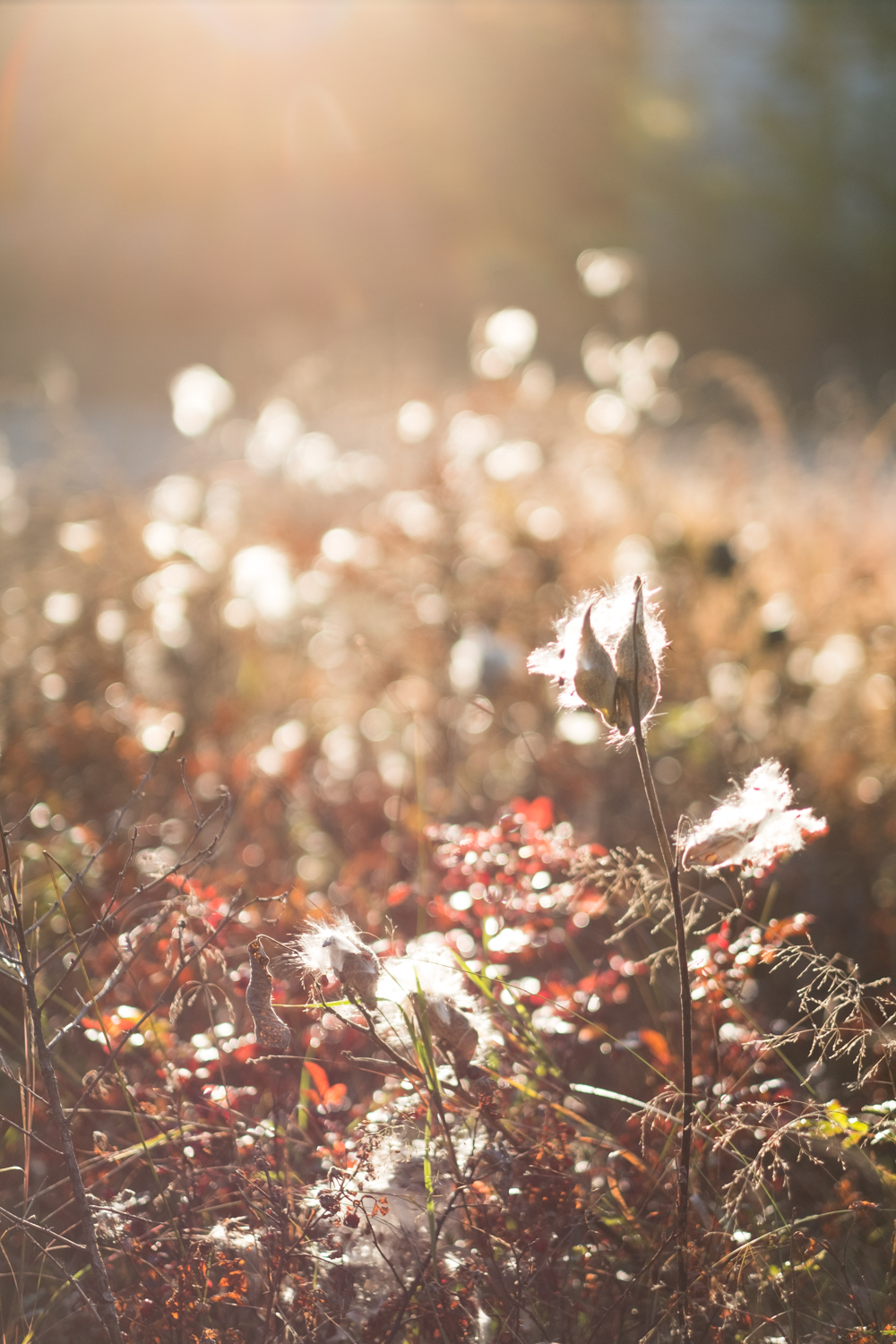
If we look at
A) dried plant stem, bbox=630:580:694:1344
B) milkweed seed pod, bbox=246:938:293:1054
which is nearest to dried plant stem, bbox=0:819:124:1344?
milkweed seed pod, bbox=246:938:293:1054

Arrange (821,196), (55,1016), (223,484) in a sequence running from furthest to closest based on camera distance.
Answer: (821,196) → (223,484) → (55,1016)

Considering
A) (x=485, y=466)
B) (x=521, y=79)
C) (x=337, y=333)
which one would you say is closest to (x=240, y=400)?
(x=337, y=333)

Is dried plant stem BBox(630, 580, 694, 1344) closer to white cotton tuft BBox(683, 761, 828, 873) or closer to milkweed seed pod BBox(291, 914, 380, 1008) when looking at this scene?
white cotton tuft BBox(683, 761, 828, 873)

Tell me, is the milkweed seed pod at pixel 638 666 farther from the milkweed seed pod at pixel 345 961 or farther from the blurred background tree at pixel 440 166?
the blurred background tree at pixel 440 166

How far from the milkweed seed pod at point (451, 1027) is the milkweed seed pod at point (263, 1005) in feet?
0.49

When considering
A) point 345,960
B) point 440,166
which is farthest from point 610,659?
point 440,166

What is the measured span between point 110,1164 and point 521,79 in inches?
502

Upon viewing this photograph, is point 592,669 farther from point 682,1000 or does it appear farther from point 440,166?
point 440,166

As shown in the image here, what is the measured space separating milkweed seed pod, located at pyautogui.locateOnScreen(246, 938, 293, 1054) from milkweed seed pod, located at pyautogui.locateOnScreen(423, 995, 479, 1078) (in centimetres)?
15

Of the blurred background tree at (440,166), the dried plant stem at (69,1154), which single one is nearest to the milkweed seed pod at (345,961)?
the dried plant stem at (69,1154)

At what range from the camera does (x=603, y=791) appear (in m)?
2.19

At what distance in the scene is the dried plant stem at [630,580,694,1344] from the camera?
34.6 inches

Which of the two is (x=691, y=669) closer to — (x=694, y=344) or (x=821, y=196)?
(x=694, y=344)

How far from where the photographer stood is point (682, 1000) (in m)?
0.91
